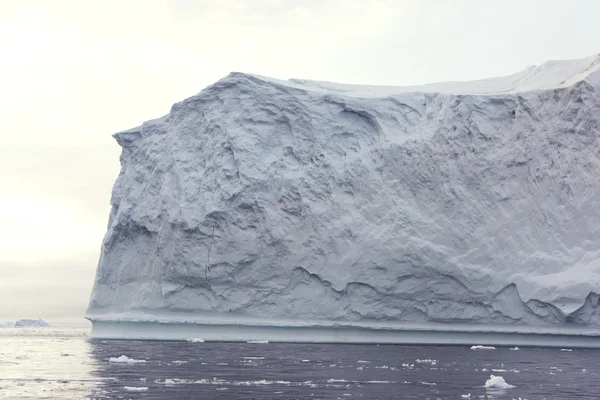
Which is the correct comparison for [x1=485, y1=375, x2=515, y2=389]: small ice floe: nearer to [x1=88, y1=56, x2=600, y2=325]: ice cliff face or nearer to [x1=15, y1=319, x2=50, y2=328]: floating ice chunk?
[x1=88, y1=56, x2=600, y2=325]: ice cliff face

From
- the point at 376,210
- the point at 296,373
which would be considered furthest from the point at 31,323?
the point at 296,373

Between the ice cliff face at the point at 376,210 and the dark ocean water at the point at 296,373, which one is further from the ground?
the ice cliff face at the point at 376,210

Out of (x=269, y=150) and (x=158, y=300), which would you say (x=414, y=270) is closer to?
(x=269, y=150)

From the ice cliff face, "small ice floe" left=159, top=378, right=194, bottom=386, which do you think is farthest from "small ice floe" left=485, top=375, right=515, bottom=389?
the ice cliff face

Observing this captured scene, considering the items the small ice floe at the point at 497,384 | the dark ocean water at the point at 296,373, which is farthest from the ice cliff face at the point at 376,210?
the small ice floe at the point at 497,384

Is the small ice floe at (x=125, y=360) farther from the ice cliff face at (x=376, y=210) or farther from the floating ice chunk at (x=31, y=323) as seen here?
the floating ice chunk at (x=31, y=323)

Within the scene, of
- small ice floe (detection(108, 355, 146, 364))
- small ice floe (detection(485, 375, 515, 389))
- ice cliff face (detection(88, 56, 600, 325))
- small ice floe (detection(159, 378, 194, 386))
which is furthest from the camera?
ice cliff face (detection(88, 56, 600, 325))
